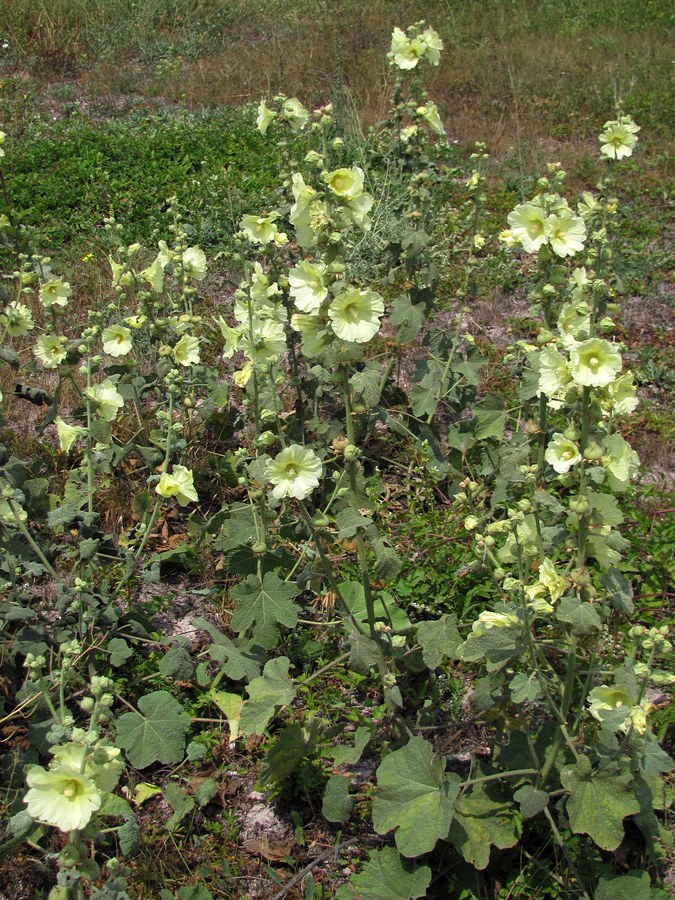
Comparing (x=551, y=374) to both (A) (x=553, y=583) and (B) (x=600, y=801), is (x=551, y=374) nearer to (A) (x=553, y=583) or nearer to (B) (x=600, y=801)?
(A) (x=553, y=583)

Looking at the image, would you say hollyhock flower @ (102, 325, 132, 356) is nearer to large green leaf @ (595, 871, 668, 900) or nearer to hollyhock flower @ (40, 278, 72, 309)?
hollyhock flower @ (40, 278, 72, 309)

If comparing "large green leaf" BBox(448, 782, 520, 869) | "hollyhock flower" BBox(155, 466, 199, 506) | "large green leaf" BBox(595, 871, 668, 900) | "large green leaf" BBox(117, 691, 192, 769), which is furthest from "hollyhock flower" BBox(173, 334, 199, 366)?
"large green leaf" BBox(595, 871, 668, 900)

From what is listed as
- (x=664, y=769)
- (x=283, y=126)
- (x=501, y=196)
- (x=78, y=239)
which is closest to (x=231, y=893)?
(x=664, y=769)

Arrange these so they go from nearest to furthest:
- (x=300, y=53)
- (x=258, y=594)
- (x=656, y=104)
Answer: (x=258, y=594), (x=656, y=104), (x=300, y=53)

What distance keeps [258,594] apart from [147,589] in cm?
88

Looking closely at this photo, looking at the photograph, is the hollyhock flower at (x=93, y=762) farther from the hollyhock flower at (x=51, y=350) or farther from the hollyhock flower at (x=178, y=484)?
the hollyhock flower at (x=51, y=350)

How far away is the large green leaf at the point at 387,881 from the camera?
6.58ft

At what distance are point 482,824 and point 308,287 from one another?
1.53 meters

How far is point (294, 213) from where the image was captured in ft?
6.97

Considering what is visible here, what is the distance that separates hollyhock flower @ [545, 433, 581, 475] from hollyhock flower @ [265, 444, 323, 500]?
62cm

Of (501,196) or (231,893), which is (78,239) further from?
(231,893)

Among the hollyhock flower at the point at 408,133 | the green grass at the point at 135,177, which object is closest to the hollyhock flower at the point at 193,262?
the hollyhock flower at the point at 408,133

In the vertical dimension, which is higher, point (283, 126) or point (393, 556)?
point (283, 126)

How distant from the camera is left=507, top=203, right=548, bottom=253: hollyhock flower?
2508 mm
